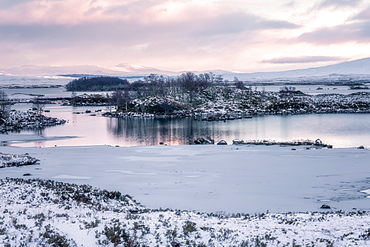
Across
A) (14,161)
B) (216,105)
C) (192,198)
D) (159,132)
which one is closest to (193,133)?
(159,132)

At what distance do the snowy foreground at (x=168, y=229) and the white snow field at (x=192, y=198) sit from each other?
30 mm

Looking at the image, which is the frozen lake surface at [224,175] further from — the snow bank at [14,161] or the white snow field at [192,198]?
the snow bank at [14,161]

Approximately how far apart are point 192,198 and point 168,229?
26.5ft

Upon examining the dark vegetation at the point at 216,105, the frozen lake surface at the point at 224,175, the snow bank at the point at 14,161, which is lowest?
the frozen lake surface at the point at 224,175

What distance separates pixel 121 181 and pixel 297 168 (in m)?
13.0

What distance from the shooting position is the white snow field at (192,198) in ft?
36.2

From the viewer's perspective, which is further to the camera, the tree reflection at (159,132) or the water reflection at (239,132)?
the tree reflection at (159,132)

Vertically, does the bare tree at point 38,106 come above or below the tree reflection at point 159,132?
above

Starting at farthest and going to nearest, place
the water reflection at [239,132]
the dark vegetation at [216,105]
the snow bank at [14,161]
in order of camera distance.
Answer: the dark vegetation at [216,105], the water reflection at [239,132], the snow bank at [14,161]

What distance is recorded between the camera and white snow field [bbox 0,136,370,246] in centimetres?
1104

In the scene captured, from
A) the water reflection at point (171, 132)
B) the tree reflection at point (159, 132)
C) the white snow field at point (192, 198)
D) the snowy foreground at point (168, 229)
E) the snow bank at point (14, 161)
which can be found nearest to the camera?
the snowy foreground at point (168, 229)

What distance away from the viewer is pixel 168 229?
11.6 metres

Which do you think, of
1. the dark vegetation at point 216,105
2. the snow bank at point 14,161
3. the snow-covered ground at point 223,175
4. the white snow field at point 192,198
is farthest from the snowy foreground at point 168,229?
the dark vegetation at point 216,105

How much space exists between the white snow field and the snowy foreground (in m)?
0.03
